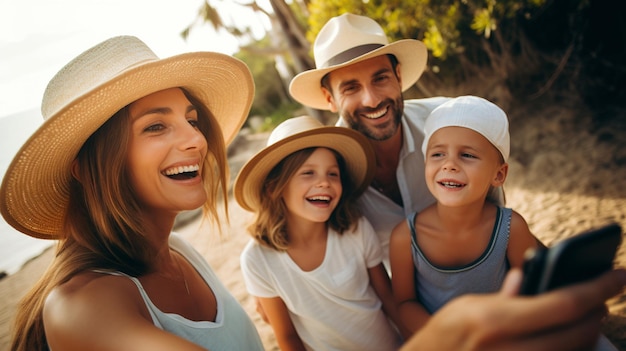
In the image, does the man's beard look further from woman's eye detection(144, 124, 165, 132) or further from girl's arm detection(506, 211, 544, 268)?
woman's eye detection(144, 124, 165, 132)

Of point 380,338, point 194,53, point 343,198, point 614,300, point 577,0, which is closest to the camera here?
point 194,53

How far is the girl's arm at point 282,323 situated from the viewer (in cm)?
234

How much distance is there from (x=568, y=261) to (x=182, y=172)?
5.13 feet

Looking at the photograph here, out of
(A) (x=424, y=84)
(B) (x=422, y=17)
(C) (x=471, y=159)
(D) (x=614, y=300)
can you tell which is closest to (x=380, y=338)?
(C) (x=471, y=159)

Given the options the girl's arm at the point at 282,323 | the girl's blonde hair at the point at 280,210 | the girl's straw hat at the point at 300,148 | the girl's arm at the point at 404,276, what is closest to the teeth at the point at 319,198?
the girl's blonde hair at the point at 280,210

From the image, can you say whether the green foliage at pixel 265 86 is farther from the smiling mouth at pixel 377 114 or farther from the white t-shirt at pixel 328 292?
the white t-shirt at pixel 328 292

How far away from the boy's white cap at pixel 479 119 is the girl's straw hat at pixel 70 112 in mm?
1321

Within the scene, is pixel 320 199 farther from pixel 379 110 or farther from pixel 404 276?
pixel 379 110

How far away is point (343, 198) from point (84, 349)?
1823 mm

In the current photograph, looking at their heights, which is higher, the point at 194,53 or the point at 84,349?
the point at 194,53

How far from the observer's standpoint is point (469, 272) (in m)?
2.00

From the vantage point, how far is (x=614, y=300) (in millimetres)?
2807

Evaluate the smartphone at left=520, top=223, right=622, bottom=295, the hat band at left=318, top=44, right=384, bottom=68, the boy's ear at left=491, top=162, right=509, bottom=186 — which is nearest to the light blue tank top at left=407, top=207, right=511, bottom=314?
the boy's ear at left=491, top=162, right=509, bottom=186

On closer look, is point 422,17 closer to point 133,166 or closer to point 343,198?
point 343,198
